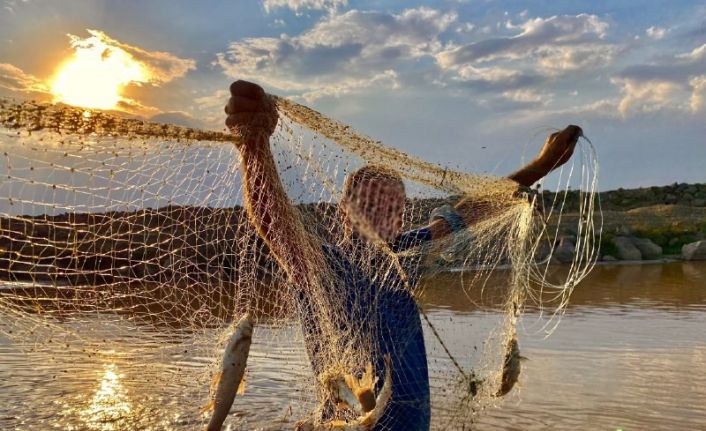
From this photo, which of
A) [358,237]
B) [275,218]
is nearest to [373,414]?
[358,237]

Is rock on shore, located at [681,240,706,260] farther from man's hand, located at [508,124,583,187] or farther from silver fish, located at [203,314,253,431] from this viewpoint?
silver fish, located at [203,314,253,431]

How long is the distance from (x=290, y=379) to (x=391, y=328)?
16.4 feet

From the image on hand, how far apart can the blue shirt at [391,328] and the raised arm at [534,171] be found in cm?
20

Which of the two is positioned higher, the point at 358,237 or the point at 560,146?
the point at 560,146

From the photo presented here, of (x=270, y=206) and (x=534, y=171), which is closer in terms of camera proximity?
(x=270, y=206)

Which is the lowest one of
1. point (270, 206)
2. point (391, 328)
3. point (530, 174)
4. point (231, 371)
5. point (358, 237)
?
point (231, 371)

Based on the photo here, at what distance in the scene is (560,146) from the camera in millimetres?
4391

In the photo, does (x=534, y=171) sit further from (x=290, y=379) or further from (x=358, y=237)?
(x=290, y=379)

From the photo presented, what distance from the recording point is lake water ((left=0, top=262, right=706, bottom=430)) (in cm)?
603

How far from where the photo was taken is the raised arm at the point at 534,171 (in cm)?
438

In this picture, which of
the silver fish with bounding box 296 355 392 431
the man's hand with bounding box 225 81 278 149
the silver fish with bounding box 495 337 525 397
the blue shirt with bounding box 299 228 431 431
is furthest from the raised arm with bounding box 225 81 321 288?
the silver fish with bounding box 495 337 525 397

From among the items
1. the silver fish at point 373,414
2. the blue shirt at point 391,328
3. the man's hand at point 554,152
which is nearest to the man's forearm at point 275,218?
the blue shirt at point 391,328

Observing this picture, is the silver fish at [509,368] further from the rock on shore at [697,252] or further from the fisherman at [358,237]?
the rock on shore at [697,252]

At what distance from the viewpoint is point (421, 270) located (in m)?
4.56
